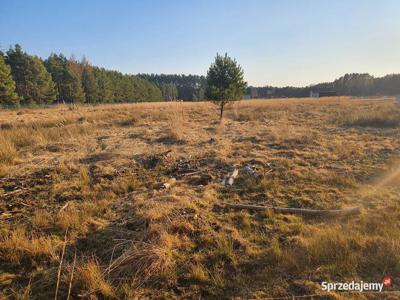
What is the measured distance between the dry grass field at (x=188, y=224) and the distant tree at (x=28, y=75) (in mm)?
31580

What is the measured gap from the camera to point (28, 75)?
3309cm

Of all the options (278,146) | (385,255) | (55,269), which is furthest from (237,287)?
(278,146)

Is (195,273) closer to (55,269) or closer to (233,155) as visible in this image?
(55,269)

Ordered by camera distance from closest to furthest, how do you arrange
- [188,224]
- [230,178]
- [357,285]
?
[357,285] → [188,224] → [230,178]

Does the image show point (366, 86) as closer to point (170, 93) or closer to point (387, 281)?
point (170, 93)

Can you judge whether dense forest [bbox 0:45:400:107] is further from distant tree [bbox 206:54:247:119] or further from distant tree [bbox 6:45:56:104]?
distant tree [bbox 206:54:247:119]

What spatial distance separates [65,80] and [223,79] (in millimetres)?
32731

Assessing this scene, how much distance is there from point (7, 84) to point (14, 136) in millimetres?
23279

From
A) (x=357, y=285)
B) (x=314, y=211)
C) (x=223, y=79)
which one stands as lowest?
(x=357, y=285)

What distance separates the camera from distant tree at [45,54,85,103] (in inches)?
1487

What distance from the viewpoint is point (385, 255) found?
2885 millimetres

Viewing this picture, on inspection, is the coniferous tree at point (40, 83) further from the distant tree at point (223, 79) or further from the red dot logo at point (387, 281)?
the red dot logo at point (387, 281)


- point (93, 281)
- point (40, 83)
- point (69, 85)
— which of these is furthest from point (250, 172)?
point (69, 85)

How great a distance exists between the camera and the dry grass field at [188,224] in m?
2.66
